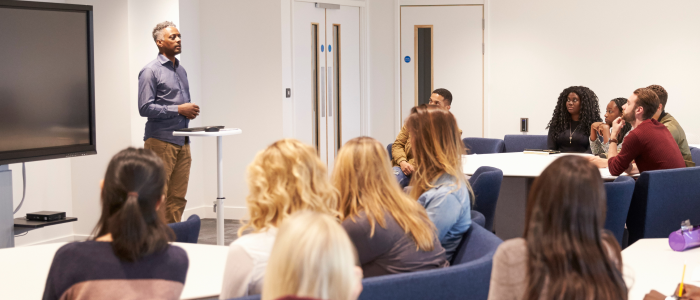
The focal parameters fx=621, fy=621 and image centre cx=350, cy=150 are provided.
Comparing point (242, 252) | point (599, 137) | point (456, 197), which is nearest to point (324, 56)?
point (599, 137)

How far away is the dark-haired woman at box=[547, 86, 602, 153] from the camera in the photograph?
5797mm

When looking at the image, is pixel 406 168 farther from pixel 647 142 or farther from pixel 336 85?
pixel 336 85

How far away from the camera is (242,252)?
176cm

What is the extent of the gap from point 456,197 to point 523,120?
515 centimetres

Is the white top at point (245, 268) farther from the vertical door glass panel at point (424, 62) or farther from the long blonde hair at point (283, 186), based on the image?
the vertical door glass panel at point (424, 62)

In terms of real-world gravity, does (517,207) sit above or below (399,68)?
below

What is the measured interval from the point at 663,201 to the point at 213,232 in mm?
3902

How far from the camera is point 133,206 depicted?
1.64 metres

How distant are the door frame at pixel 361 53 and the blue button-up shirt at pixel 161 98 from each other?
179cm

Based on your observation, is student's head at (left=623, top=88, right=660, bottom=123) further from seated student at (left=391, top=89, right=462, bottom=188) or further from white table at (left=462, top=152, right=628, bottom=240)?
seated student at (left=391, top=89, right=462, bottom=188)

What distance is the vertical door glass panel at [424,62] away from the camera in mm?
7527

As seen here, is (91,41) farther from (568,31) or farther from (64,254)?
(568,31)

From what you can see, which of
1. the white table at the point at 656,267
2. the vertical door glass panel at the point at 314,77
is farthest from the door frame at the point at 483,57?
the white table at the point at 656,267

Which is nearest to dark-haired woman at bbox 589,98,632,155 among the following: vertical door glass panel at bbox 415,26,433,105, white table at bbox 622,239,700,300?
vertical door glass panel at bbox 415,26,433,105
